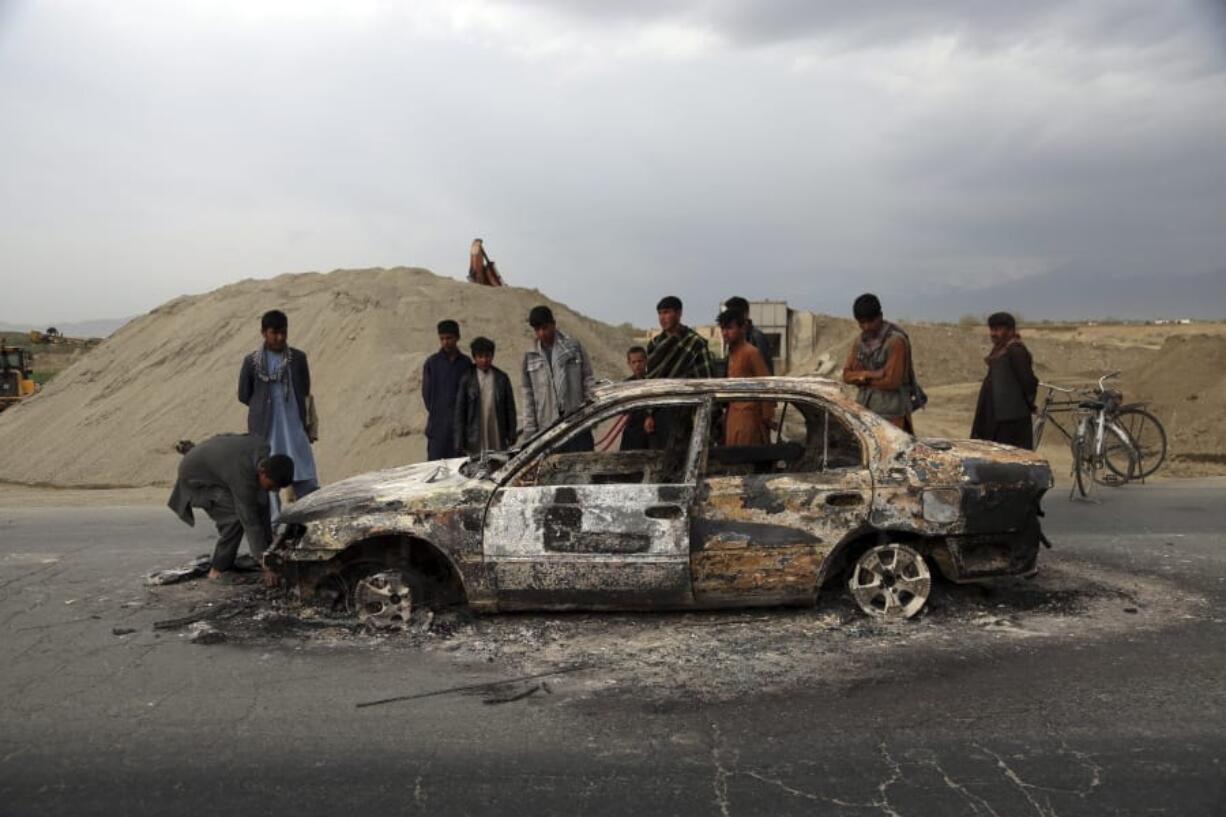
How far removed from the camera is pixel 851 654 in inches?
202

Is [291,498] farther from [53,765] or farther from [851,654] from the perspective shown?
[851,654]

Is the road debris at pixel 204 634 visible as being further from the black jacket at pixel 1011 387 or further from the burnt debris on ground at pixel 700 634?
the black jacket at pixel 1011 387

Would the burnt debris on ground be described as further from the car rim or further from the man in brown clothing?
the man in brown clothing

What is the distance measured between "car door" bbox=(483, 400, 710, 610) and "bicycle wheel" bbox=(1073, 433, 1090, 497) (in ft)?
21.9

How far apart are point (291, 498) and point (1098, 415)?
8527 mm

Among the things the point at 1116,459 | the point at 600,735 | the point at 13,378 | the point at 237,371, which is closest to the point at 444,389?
the point at 600,735

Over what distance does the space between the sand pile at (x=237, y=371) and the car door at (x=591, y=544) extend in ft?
28.6

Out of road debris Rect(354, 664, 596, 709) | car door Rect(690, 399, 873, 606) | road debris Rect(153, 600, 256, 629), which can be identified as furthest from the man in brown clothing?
road debris Rect(153, 600, 256, 629)

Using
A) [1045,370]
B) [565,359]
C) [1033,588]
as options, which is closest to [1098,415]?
[1033,588]

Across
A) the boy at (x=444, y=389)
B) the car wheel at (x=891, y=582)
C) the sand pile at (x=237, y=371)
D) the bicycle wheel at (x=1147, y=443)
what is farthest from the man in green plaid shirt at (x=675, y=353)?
the sand pile at (x=237, y=371)

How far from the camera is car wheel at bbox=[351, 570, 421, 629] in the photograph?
18.6ft

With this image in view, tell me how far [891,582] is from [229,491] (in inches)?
177

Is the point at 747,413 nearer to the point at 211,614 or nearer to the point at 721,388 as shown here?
the point at 721,388

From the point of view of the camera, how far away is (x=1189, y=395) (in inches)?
680
